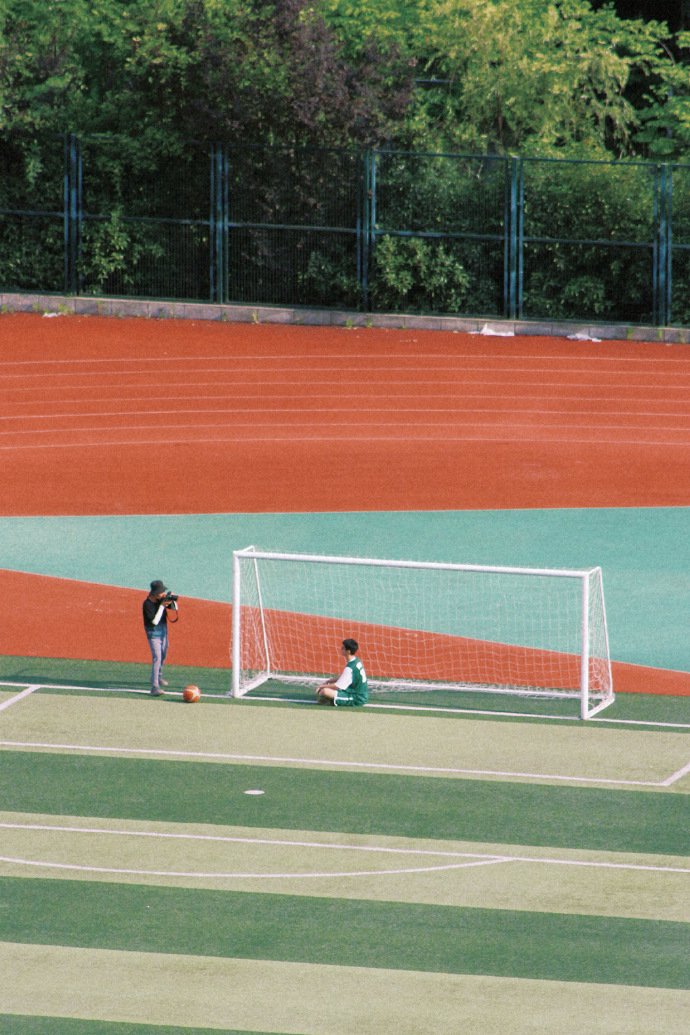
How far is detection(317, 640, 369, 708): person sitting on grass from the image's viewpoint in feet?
55.5

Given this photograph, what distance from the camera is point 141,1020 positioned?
10.0 m

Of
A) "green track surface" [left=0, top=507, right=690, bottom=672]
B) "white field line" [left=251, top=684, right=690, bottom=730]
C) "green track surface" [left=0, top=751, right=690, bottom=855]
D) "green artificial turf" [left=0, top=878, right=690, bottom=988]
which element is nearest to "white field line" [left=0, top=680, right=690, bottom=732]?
"white field line" [left=251, top=684, right=690, bottom=730]

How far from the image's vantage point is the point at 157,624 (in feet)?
55.3

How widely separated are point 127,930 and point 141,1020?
1.43 meters

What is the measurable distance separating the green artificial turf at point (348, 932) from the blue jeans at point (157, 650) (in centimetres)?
491

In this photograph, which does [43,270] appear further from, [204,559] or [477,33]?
[204,559]

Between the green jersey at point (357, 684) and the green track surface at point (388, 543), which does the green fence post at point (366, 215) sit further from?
the green jersey at point (357, 684)

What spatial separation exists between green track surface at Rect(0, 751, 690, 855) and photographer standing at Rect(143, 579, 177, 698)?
1914 mm

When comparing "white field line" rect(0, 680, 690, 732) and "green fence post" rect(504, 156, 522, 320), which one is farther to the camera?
"green fence post" rect(504, 156, 522, 320)

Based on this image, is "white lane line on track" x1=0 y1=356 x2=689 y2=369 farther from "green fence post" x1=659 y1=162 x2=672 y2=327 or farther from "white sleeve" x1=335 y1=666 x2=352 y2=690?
"white sleeve" x1=335 y1=666 x2=352 y2=690

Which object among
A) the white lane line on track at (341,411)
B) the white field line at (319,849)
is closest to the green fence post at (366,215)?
the white lane line on track at (341,411)

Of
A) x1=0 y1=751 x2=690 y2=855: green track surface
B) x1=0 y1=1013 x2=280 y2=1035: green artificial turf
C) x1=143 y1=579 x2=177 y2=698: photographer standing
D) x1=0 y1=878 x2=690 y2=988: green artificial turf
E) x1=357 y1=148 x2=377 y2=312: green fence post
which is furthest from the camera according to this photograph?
x1=357 y1=148 x2=377 y2=312: green fence post

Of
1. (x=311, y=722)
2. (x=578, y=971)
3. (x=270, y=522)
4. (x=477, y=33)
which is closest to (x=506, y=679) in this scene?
(x=311, y=722)

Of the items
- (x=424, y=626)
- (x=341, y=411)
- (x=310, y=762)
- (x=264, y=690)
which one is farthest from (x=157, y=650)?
(x=341, y=411)
